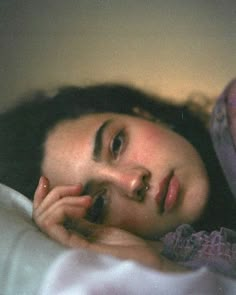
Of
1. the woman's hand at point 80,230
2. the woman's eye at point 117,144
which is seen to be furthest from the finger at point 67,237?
the woman's eye at point 117,144

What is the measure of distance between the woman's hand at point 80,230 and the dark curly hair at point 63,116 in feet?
0.14

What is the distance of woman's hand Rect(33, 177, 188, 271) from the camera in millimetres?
642

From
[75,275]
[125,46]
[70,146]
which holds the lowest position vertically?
[75,275]

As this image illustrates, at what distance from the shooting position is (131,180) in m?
0.67

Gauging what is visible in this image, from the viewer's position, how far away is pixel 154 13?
2.36ft

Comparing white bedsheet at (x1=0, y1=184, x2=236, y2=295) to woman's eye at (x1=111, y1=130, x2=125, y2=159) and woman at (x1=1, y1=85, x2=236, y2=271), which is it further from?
woman's eye at (x1=111, y1=130, x2=125, y2=159)

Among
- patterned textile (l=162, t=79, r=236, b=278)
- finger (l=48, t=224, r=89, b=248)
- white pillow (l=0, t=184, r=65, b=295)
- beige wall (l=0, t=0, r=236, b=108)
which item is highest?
beige wall (l=0, t=0, r=236, b=108)

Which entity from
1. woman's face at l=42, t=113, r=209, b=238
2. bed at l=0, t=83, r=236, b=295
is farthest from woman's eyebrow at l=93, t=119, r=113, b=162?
bed at l=0, t=83, r=236, b=295

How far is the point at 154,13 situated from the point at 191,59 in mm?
76

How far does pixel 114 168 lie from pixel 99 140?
0.04m

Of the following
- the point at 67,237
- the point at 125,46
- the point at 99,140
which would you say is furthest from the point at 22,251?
the point at 125,46

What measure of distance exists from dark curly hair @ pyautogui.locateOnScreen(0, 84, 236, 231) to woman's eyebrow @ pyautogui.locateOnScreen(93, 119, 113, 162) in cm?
2

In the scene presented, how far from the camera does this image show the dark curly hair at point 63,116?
27.4 inches

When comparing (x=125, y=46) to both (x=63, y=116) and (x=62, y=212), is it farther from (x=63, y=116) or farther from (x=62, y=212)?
(x=62, y=212)
